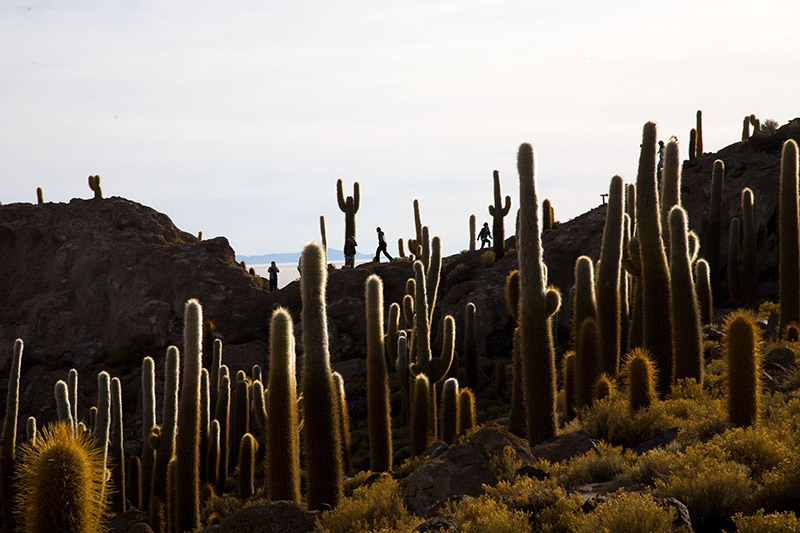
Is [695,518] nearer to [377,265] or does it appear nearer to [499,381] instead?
[499,381]

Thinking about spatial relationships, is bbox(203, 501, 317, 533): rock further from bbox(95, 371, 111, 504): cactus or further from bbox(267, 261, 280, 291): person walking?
bbox(267, 261, 280, 291): person walking

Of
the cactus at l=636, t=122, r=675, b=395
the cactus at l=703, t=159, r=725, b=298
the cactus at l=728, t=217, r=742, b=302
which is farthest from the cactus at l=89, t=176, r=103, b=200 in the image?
the cactus at l=636, t=122, r=675, b=395

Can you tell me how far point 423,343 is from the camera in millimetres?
19344

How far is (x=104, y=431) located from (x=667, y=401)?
12106mm

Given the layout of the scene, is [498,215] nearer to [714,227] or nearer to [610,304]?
[714,227]

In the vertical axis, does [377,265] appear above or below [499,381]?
above

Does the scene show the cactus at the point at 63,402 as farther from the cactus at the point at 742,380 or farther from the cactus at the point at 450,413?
the cactus at the point at 742,380

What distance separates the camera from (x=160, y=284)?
38.8m

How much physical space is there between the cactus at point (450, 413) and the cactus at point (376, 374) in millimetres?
1160

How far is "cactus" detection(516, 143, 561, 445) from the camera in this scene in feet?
41.7

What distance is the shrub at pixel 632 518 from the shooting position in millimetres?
6875

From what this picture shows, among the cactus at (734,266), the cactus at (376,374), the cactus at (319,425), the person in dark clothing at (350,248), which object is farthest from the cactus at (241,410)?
the person in dark clothing at (350,248)

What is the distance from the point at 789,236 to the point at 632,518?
43.7ft

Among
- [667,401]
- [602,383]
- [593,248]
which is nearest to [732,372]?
[667,401]
